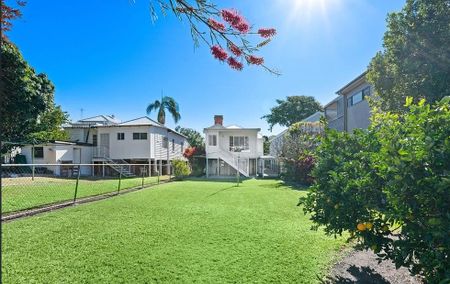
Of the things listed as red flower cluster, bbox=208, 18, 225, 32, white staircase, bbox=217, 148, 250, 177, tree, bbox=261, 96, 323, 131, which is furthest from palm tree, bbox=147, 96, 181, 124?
red flower cluster, bbox=208, 18, 225, 32

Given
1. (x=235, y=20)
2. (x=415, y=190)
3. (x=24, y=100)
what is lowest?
(x=415, y=190)

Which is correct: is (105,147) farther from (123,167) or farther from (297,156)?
(297,156)

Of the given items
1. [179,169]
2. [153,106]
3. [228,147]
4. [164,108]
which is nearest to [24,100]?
[179,169]

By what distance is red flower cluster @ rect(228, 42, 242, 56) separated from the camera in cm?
223

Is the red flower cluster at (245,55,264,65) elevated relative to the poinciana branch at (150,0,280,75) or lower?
lower

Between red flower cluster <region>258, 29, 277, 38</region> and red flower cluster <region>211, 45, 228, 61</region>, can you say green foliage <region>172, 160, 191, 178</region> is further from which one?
red flower cluster <region>258, 29, 277, 38</region>

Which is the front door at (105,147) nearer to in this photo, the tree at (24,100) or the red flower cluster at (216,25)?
the tree at (24,100)

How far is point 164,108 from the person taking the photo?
3769cm

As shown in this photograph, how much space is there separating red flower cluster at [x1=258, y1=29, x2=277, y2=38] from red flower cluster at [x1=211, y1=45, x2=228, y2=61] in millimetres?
307

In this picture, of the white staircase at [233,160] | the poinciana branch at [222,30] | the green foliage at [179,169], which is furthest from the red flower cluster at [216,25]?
the white staircase at [233,160]

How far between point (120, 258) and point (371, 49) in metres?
11.8

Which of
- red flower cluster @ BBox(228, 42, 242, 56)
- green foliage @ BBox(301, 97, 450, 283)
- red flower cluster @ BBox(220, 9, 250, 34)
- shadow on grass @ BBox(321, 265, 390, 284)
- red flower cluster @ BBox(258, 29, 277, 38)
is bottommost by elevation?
shadow on grass @ BBox(321, 265, 390, 284)

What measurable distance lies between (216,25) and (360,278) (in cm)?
420

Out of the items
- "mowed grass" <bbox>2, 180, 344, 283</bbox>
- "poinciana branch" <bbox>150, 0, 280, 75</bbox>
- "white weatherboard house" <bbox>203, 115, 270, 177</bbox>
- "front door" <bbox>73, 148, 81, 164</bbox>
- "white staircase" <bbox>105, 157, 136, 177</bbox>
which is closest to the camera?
"poinciana branch" <bbox>150, 0, 280, 75</bbox>
